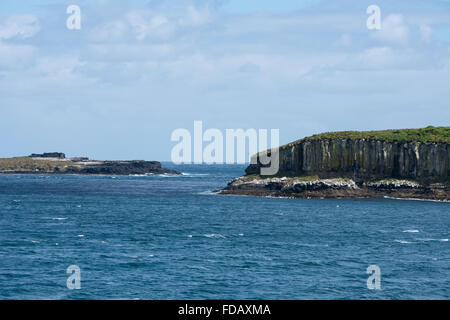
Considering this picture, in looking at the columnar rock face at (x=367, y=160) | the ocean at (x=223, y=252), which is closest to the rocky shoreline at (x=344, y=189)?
the columnar rock face at (x=367, y=160)

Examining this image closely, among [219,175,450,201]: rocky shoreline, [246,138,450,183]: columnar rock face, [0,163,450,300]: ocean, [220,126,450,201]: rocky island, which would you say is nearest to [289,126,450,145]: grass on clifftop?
Result: [220,126,450,201]: rocky island

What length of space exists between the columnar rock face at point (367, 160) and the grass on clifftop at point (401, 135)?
57.8 inches

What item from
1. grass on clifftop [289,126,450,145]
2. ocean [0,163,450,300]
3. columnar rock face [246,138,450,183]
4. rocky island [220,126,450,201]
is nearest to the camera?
ocean [0,163,450,300]

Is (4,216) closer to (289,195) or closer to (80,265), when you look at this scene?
(80,265)

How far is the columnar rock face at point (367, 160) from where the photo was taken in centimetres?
13338

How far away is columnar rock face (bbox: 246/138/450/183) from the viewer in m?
133

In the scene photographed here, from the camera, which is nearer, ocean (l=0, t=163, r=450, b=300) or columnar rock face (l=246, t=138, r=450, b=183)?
ocean (l=0, t=163, r=450, b=300)

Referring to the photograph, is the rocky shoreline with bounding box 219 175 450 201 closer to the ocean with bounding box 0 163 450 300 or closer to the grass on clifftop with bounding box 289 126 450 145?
the grass on clifftop with bounding box 289 126 450 145

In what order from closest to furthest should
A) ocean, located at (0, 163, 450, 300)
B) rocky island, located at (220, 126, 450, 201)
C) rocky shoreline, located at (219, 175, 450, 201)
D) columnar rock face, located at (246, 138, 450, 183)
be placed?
ocean, located at (0, 163, 450, 300)
rocky shoreline, located at (219, 175, 450, 201)
rocky island, located at (220, 126, 450, 201)
columnar rock face, located at (246, 138, 450, 183)

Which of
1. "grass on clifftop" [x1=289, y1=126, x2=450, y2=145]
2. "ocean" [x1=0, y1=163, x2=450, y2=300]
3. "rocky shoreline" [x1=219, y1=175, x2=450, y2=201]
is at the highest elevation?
"grass on clifftop" [x1=289, y1=126, x2=450, y2=145]

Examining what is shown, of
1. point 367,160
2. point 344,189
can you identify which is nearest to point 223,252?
point 344,189

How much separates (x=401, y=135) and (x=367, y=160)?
12.4 m
